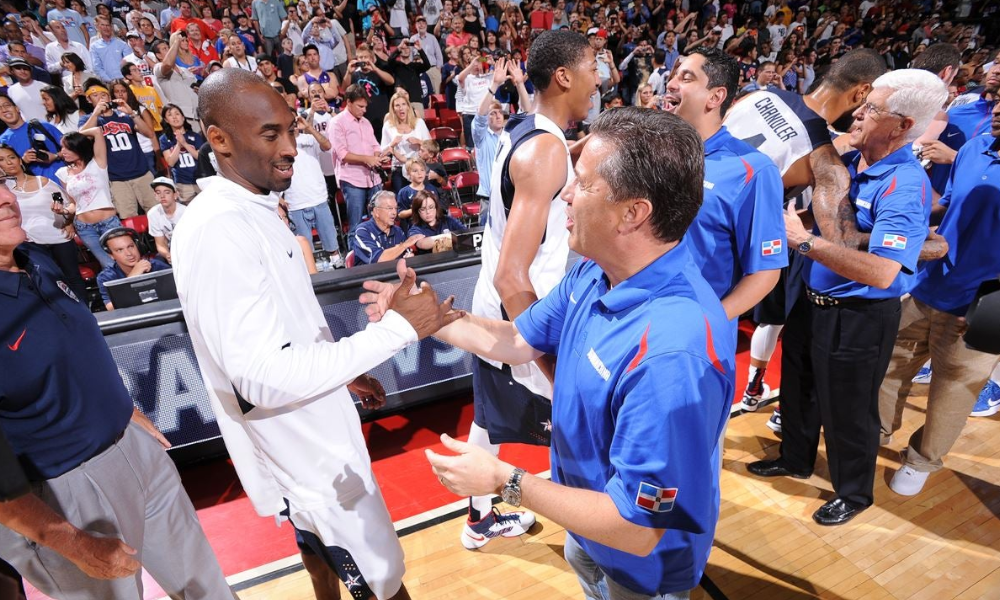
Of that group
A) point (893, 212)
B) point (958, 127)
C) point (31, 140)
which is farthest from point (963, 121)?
point (31, 140)

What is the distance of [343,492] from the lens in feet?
6.02

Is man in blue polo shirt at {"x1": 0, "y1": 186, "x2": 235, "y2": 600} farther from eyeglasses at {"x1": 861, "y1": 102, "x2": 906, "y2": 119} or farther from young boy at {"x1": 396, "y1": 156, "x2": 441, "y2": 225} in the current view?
young boy at {"x1": 396, "y1": 156, "x2": 441, "y2": 225}

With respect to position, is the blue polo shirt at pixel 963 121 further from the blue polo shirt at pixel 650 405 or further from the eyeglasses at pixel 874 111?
the blue polo shirt at pixel 650 405

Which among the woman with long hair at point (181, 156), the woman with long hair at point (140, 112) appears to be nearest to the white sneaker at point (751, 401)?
the woman with long hair at point (181, 156)

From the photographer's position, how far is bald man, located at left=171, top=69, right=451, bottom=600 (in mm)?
1491

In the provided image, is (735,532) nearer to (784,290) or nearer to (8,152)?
(784,290)

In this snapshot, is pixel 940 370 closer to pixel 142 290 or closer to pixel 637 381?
pixel 637 381

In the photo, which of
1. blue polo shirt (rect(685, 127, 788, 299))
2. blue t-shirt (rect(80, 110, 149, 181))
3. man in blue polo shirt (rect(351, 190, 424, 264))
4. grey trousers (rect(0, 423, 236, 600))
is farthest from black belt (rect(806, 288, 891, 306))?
blue t-shirt (rect(80, 110, 149, 181))

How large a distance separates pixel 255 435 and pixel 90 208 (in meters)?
5.95

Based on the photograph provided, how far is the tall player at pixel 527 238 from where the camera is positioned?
213 cm

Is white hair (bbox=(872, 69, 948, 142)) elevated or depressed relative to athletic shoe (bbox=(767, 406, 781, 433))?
elevated

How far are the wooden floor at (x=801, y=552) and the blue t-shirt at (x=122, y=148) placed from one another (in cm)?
598

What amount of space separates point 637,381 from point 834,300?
6.30 feet

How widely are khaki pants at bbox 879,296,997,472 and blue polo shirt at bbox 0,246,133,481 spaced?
3.84 m
